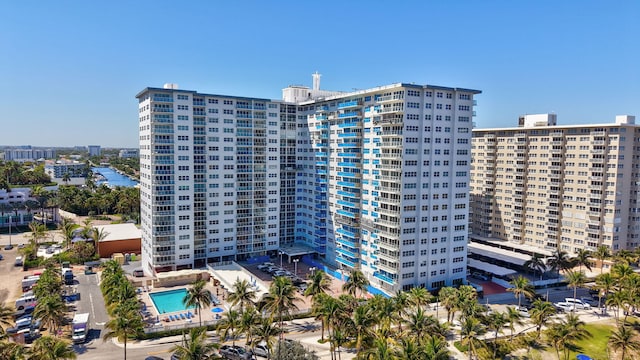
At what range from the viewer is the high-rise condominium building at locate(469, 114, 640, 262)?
106m

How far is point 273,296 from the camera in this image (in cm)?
6044

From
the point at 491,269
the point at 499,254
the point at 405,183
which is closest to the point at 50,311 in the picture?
the point at 405,183

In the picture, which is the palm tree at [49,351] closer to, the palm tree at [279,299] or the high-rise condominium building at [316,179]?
the palm tree at [279,299]

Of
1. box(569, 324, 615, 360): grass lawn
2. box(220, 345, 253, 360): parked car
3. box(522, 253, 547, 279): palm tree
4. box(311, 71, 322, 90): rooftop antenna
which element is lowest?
box(569, 324, 615, 360): grass lawn

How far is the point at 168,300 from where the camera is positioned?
3258 inches

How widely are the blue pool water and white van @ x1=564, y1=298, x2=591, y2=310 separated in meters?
71.3

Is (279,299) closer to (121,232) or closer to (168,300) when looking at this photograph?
(168,300)

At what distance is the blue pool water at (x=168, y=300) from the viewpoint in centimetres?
7819

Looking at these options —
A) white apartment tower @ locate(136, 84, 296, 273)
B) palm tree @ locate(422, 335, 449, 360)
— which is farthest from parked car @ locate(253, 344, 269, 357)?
white apartment tower @ locate(136, 84, 296, 273)

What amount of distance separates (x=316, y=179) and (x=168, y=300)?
42952mm

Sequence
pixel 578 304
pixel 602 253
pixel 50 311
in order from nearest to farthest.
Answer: pixel 50 311 < pixel 578 304 < pixel 602 253

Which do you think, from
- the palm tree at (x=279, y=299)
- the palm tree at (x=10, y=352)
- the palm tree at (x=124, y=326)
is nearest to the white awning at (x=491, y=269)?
the palm tree at (x=279, y=299)

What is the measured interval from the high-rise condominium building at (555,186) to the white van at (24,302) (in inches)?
4010

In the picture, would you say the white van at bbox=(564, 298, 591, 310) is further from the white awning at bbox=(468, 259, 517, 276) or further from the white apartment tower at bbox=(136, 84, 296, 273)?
the white apartment tower at bbox=(136, 84, 296, 273)
